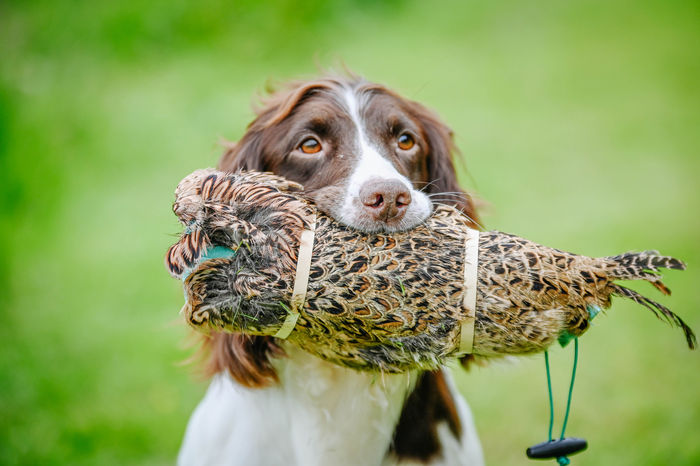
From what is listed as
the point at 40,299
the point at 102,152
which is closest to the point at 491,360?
the point at 40,299

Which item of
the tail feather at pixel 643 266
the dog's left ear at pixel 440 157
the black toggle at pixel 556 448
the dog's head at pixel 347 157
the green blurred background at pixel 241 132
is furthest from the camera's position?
the green blurred background at pixel 241 132

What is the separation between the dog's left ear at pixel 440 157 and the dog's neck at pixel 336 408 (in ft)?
2.73

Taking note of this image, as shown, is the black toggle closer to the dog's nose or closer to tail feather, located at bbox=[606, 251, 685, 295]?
tail feather, located at bbox=[606, 251, 685, 295]

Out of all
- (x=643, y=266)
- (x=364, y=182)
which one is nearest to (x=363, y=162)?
(x=364, y=182)

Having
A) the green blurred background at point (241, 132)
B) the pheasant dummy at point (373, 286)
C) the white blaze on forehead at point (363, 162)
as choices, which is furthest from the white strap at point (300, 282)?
the green blurred background at point (241, 132)

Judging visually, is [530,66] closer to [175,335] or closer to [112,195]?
[112,195]

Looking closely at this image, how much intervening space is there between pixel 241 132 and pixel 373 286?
21.4 feet

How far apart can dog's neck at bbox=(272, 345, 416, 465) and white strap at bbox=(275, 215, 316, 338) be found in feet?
1.71

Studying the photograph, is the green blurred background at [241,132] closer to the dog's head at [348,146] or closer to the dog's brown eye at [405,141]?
the dog's head at [348,146]

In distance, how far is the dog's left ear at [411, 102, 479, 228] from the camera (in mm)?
2955

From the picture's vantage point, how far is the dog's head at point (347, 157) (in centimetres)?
225

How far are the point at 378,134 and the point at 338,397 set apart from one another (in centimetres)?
105

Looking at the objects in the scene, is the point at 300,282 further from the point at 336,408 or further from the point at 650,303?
the point at 650,303

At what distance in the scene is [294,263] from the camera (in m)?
1.95
